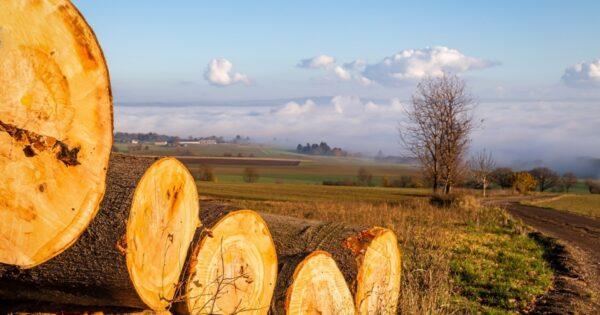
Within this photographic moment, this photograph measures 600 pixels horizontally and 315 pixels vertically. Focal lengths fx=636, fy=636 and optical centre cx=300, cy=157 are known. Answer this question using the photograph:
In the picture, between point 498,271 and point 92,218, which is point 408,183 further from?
point 92,218

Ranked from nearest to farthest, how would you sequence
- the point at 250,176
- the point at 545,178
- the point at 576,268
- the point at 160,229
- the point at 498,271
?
the point at 160,229 → the point at 498,271 → the point at 576,268 → the point at 250,176 → the point at 545,178

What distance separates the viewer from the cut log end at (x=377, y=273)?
659 centimetres

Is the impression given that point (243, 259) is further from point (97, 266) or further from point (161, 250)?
point (97, 266)

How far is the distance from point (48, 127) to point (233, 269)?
6.81 feet

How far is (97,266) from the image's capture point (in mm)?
3865

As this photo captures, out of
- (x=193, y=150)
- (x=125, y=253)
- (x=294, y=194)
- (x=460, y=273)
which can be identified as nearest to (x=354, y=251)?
(x=125, y=253)

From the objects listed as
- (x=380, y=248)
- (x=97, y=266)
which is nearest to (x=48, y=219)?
(x=97, y=266)

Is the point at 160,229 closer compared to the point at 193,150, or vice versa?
the point at 160,229

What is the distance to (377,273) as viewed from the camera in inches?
274

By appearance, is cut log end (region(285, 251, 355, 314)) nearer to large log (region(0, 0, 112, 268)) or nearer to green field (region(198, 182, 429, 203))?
large log (region(0, 0, 112, 268))

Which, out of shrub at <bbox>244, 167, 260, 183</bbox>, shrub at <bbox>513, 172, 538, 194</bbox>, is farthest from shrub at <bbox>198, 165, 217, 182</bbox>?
shrub at <bbox>513, 172, 538, 194</bbox>

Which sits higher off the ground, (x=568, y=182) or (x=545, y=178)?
(x=545, y=178)

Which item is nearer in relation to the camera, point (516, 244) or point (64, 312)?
point (64, 312)

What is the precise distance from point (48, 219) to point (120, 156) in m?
1.06
